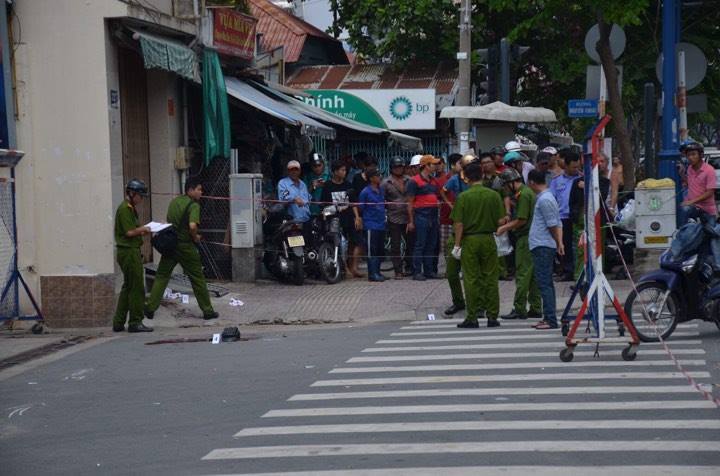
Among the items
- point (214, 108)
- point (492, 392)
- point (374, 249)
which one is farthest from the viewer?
point (374, 249)

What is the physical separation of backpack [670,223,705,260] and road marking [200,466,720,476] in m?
4.90

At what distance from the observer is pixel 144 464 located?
7254mm

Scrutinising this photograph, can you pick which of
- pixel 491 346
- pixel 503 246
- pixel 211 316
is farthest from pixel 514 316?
pixel 211 316

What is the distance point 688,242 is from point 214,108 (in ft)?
25.8

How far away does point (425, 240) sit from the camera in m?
17.4

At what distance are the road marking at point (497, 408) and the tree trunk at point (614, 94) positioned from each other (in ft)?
35.3

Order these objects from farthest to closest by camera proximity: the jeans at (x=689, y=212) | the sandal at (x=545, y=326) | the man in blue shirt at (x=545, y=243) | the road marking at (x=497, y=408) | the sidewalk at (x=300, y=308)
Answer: the sidewalk at (x=300, y=308), the jeans at (x=689, y=212), the sandal at (x=545, y=326), the man in blue shirt at (x=545, y=243), the road marking at (x=497, y=408)

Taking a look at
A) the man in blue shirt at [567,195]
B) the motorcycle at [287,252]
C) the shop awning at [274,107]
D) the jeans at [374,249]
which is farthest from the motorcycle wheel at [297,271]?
the man in blue shirt at [567,195]

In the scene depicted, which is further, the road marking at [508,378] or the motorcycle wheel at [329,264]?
the motorcycle wheel at [329,264]

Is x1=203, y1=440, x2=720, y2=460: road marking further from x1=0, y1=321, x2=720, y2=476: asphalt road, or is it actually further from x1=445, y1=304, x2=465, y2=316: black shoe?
x1=445, y1=304, x2=465, y2=316: black shoe

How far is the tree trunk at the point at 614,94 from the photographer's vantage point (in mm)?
18406

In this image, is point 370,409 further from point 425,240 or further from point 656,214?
point 425,240

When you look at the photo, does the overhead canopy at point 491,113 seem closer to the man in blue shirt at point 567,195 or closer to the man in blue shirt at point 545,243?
the man in blue shirt at point 567,195

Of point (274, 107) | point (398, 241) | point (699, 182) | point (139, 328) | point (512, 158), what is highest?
point (274, 107)
